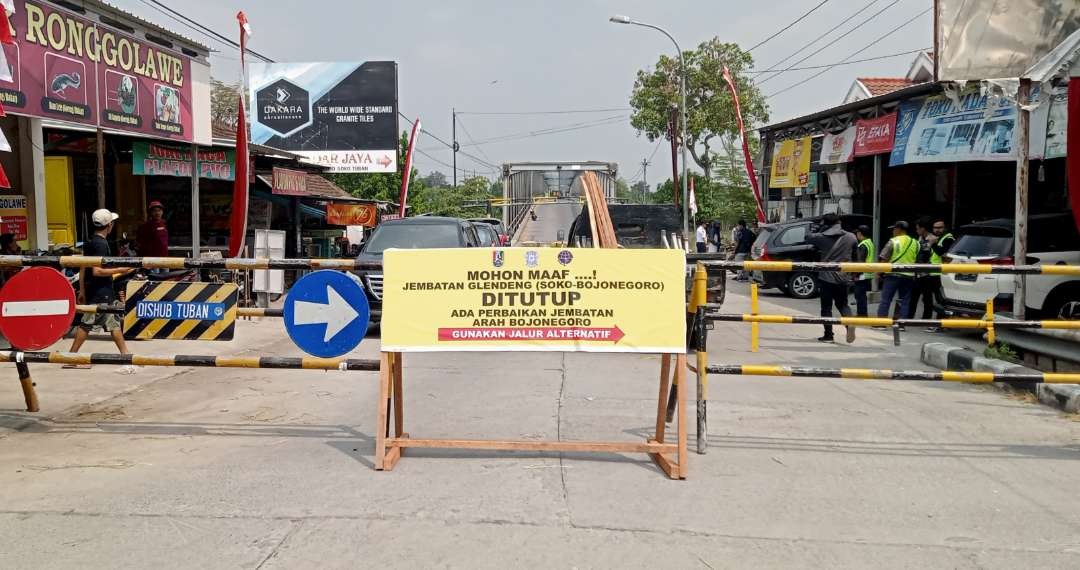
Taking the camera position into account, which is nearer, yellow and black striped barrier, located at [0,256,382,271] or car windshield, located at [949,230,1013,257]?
yellow and black striped barrier, located at [0,256,382,271]

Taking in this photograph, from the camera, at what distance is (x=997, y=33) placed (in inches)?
378

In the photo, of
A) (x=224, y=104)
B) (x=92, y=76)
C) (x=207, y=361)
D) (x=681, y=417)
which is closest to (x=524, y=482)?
(x=681, y=417)

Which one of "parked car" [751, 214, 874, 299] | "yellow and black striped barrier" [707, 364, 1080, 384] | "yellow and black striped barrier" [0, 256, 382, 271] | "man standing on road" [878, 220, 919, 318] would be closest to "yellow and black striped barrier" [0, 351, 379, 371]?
"yellow and black striped barrier" [0, 256, 382, 271]

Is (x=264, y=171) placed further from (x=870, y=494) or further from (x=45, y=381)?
(x=870, y=494)

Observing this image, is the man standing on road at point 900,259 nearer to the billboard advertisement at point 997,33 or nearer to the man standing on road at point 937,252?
the man standing on road at point 937,252

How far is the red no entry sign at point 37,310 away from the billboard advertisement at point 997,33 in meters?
9.47

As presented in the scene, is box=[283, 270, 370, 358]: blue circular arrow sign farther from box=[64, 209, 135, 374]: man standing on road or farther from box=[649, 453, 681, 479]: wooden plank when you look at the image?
box=[64, 209, 135, 374]: man standing on road

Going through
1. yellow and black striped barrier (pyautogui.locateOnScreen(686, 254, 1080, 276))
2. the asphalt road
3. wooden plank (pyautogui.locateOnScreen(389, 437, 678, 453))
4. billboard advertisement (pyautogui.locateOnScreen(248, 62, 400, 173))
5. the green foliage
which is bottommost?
the asphalt road

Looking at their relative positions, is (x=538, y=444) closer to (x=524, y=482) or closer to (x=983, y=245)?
(x=524, y=482)

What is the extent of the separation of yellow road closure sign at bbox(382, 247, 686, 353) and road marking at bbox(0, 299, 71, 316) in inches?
103

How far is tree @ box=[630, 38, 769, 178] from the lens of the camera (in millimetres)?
43188

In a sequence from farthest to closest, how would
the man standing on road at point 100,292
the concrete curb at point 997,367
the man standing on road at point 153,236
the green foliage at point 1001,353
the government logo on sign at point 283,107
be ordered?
the government logo on sign at point 283,107, the man standing on road at point 153,236, the green foliage at point 1001,353, the man standing on road at point 100,292, the concrete curb at point 997,367

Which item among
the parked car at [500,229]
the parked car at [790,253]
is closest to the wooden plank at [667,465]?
the parked car at [790,253]

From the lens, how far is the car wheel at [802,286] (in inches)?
763
